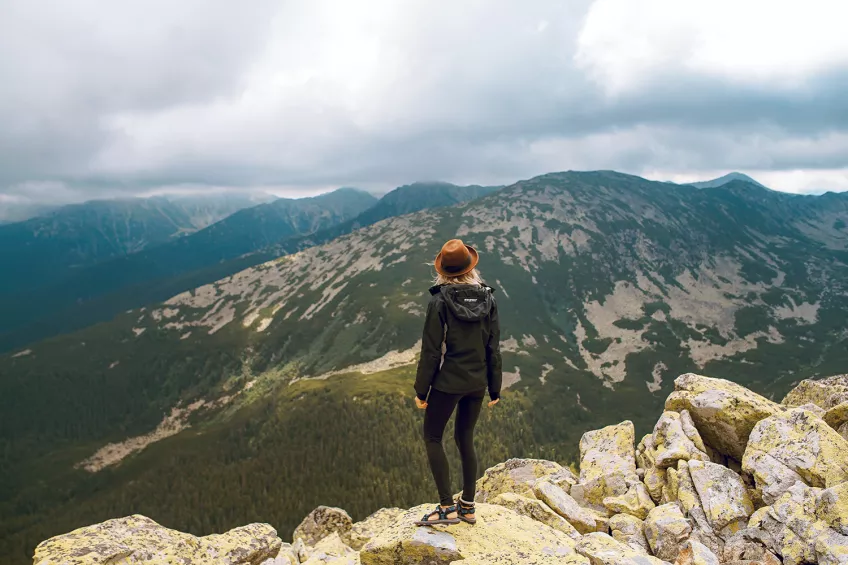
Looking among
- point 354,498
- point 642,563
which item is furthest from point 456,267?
point 354,498

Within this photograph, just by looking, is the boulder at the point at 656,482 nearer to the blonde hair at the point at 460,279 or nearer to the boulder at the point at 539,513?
the boulder at the point at 539,513

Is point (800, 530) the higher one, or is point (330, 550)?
point (800, 530)

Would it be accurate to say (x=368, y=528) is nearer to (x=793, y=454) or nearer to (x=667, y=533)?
(x=667, y=533)

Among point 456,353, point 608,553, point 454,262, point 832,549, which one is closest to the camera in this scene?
point 456,353

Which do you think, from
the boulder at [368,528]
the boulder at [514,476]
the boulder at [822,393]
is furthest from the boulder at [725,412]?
the boulder at [368,528]

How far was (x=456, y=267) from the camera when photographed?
1209 centimetres

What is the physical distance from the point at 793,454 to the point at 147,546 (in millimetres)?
26528

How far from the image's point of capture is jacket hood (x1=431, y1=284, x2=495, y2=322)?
11461mm

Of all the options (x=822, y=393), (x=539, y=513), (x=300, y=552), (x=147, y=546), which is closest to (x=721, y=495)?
(x=539, y=513)

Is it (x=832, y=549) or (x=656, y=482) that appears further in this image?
(x=656, y=482)

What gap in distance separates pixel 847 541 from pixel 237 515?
201991 mm

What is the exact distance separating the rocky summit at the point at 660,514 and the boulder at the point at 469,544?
0.04m

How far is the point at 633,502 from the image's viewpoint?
794 inches

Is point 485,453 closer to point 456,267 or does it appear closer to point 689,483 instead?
point 689,483
